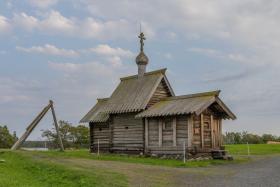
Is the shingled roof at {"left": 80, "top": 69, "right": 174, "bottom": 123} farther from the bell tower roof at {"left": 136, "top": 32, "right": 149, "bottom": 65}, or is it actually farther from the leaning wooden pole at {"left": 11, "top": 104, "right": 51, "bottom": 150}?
the leaning wooden pole at {"left": 11, "top": 104, "right": 51, "bottom": 150}

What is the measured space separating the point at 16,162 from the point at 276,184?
46.4ft

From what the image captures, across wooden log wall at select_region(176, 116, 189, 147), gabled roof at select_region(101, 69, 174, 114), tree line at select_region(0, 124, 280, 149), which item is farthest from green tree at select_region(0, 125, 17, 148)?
wooden log wall at select_region(176, 116, 189, 147)

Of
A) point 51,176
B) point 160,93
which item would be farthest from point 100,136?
point 51,176

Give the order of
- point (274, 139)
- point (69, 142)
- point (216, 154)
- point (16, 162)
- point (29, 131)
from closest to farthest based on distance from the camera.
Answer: point (16, 162) → point (216, 154) → point (29, 131) → point (69, 142) → point (274, 139)

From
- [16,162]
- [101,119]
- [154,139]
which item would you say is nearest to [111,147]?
[101,119]

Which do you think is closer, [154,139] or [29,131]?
[154,139]

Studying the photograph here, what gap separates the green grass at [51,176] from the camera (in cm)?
1563

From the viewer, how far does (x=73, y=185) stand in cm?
1565

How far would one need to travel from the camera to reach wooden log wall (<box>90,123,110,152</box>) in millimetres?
35562

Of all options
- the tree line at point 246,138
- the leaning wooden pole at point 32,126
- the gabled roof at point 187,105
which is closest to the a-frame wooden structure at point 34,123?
the leaning wooden pole at point 32,126

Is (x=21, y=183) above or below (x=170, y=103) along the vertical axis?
below

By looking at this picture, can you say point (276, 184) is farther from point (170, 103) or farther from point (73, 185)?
point (170, 103)

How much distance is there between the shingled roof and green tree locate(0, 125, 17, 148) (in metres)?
20.5

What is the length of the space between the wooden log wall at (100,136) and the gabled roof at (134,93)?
197 centimetres
